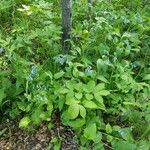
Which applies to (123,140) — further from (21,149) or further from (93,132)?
(21,149)

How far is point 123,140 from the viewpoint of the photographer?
3.03m

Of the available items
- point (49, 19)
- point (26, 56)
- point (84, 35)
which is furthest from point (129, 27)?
point (26, 56)

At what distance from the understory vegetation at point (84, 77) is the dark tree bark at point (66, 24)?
0.20ft

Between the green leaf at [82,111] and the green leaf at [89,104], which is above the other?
the green leaf at [89,104]

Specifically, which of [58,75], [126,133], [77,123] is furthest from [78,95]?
[126,133]

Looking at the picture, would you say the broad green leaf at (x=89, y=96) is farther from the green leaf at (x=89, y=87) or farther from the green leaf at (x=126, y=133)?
the green leaf at (x=126, y=133)

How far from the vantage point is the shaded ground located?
3178mm

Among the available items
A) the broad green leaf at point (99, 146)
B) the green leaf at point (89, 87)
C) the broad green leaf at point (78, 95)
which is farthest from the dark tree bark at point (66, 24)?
the broad green leaf at point (99, 146)

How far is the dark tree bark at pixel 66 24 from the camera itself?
12.0 feet

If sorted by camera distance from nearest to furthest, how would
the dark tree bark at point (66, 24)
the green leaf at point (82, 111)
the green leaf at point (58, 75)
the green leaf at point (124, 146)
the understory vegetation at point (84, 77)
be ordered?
the green leaf at point (124, 146) < the green leaf at point (82, 111) < the understory vegetation at point (84, 77) < the green leaf at point (58, 75) < the dark tree bark at point (66, 24)

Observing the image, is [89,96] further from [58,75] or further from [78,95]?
[58,75]

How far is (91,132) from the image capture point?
2.95m

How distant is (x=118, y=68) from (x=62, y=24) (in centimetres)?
85

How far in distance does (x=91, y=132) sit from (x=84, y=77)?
24.2 inches
